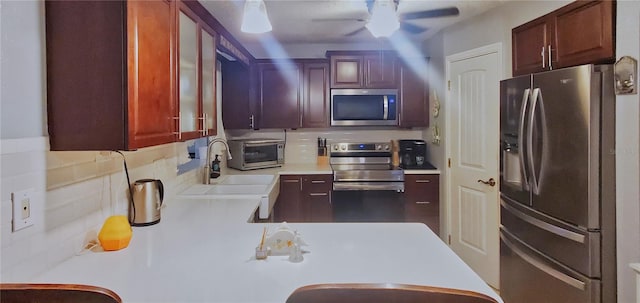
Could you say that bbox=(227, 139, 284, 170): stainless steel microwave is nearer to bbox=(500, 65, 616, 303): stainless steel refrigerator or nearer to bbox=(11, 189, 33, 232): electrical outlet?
bbox=(500, 65, 616, 303): stainless steel refrigerator

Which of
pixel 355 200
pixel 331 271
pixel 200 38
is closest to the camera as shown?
pixel 331 271

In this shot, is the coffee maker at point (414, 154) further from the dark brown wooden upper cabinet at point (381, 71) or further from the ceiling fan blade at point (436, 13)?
the ceiling fan blade at point (436, 13)

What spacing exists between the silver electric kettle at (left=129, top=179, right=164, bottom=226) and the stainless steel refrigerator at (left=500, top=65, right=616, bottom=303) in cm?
210

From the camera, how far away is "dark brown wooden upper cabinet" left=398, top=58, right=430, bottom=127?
4168 millimetres

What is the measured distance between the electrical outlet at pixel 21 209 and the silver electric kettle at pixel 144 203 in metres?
0.61

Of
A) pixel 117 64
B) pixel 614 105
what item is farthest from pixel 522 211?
pixel 117 64

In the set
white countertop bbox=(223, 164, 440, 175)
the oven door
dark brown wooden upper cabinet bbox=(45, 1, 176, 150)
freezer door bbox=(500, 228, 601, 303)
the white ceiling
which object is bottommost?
freezer door bbox=(500, 228, 601, 303)

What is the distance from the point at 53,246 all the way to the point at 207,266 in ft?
1.74

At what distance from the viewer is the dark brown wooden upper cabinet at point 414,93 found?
4.17 metres

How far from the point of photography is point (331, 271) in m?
1.26

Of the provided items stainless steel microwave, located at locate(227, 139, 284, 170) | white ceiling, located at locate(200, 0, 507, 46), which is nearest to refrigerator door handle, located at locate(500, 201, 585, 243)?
white ceiling, located at locate(200, 0, 507, 46)

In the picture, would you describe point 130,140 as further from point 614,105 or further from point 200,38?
point 614,105

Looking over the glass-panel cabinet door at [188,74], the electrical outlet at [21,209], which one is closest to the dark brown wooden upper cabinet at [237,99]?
the glass-panel cabinet door at [188,74]

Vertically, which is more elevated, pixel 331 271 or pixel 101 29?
pixel 101 29
